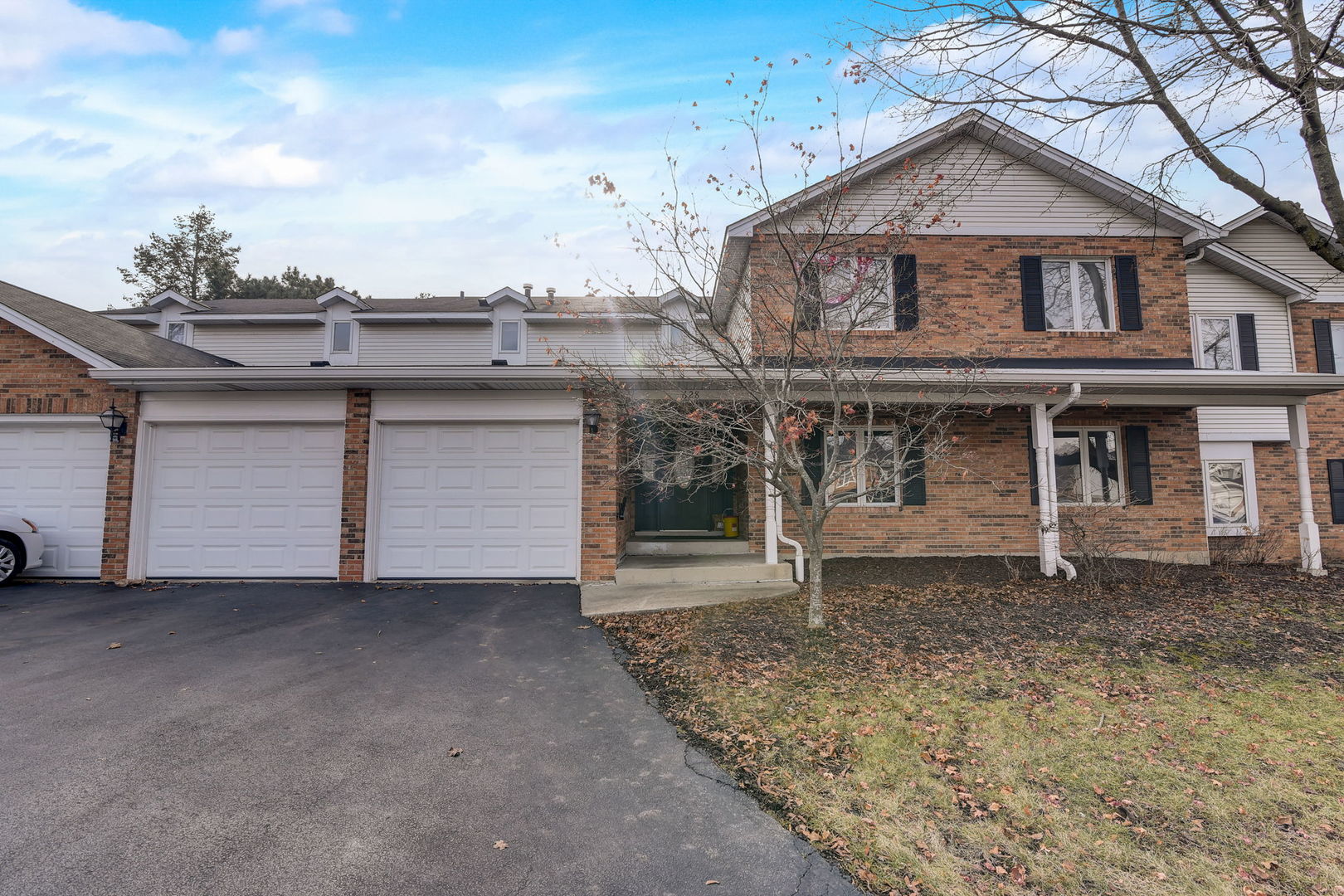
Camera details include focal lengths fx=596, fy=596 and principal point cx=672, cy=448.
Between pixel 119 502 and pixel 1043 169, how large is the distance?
15.7m

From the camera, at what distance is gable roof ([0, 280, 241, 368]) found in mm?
8516

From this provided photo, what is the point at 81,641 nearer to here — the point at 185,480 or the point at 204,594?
the point at 204,594

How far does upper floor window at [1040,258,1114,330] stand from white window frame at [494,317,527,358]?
1118cm

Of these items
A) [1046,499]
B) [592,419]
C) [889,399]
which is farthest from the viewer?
[1046,499]

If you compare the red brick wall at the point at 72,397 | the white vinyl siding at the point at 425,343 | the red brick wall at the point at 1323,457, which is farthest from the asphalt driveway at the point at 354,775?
the red brick wall at the point at 1323,457

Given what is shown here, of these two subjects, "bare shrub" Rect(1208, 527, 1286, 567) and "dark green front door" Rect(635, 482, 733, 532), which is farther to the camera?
"dark green front door" Rect(635, 482, 733, 532)

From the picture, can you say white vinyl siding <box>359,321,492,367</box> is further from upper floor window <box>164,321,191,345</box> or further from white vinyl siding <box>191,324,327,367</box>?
upper floor window <box>164,321,191,345</box>

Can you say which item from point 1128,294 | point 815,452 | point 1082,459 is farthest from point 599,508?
point 1128,294

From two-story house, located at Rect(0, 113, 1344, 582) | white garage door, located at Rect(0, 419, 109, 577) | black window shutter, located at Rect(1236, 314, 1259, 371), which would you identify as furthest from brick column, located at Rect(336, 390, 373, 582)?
black window shutter, located at Rect(1236, 314, 1259, 371)

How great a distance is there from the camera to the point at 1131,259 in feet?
33.8

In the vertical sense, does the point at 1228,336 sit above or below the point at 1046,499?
above

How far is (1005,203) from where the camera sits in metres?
10.4

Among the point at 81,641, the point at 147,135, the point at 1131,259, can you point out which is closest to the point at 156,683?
the point at 81,641

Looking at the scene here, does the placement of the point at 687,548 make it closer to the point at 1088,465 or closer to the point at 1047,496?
the point at 1047,496
